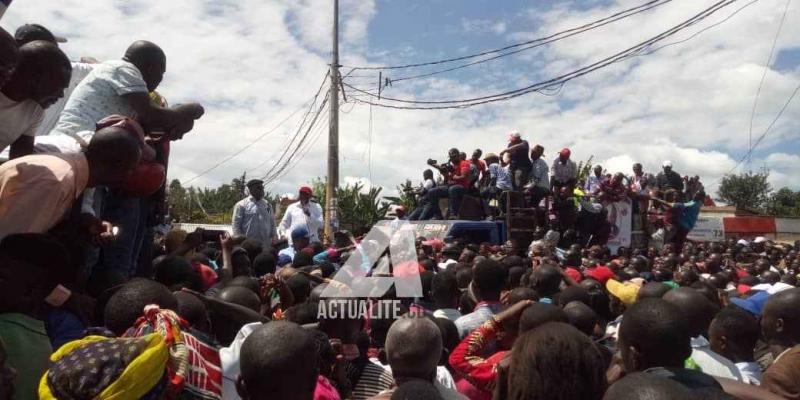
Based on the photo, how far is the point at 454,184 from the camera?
12289mm

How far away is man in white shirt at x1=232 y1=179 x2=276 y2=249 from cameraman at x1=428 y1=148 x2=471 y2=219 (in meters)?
4.84

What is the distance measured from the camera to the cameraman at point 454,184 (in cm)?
1208

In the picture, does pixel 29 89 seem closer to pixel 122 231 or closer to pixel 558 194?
pixel 122 231

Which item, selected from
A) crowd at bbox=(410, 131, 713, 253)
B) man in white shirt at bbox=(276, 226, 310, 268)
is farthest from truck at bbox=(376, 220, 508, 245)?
man in white shirt at bbox=(276, 226, 310, 268)

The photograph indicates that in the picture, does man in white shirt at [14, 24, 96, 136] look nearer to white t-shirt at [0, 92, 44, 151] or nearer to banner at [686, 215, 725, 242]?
white t-shirt at [0, 92, 44, 151]

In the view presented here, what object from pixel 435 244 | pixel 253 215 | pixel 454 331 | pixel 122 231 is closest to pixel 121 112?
pixel 122 231

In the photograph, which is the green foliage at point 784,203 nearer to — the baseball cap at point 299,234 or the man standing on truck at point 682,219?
the man standing on truck at point 682,219

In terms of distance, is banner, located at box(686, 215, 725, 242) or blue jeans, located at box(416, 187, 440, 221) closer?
blue jeans, located at box(416, 187, 440, 221)

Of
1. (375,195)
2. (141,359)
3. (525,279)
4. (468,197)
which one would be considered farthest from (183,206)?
(141,359)

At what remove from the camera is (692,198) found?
49.5 feet

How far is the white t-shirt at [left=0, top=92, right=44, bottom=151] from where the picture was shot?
286 cm

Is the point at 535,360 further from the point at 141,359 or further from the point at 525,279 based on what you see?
the point at 525,279

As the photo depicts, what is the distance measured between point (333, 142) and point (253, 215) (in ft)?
30.6

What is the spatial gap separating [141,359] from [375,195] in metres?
23.7
